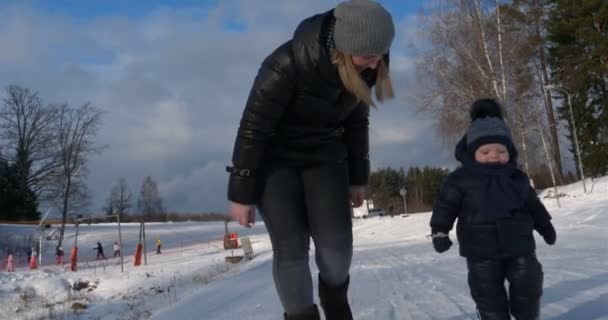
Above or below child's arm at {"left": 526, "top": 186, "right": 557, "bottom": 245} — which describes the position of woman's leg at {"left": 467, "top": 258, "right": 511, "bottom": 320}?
below

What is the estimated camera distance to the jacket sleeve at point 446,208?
3680 millimetres

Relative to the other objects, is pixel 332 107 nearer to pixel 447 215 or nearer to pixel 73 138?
pixel 447 215

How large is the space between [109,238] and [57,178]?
6663 millimetres

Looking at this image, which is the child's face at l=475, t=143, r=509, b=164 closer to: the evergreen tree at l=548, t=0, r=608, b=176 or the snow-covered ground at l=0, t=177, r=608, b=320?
the snow-covered ground at l=0, t=177, r=608, b=320

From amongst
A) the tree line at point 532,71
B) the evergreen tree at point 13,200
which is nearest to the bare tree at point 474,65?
the tree line at point 532,71

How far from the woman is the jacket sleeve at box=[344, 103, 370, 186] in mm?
88

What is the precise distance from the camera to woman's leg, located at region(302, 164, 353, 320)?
10.3 feet

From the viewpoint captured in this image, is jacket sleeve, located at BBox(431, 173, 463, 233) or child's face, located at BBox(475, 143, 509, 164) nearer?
jacket sleeve, located at BBox(431, 173, 463, 233)

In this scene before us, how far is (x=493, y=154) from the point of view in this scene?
380 centimetres

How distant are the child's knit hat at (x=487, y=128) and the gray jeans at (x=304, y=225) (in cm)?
112

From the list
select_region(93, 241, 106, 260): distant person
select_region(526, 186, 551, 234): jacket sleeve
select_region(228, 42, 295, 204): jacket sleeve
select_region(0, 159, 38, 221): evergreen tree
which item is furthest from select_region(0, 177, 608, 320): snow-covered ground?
→ select_region(0, 159, 38, 221): evergreen tree

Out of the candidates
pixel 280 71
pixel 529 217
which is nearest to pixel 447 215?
pixel 529 217

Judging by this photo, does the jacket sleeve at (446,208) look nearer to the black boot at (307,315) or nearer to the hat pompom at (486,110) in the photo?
the hat pompom at (486,110)

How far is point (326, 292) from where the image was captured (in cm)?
323
